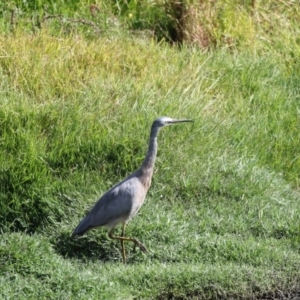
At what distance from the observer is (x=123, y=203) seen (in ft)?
22.1

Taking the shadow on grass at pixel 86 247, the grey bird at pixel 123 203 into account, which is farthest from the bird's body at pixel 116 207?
the shadow on grass at pixel 86 247

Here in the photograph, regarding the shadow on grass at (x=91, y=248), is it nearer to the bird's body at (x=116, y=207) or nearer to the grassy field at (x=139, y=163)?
the grassy field at (x=139, y=163)

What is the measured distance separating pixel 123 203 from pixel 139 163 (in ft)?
3.41

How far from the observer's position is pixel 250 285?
6.43 meters

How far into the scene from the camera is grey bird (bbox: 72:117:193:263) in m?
6.70

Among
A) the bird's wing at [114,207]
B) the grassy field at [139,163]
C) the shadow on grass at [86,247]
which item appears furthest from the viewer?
the shadow on grass at [86,247]

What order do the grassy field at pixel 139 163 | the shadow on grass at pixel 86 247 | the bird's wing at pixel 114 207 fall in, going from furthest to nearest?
1. the shadow on grass at pixel 86 247
2. the bird's wing at pixel 114 207
3. the grassy field at pixel 139 163

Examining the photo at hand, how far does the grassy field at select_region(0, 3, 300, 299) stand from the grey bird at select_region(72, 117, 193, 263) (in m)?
0.30

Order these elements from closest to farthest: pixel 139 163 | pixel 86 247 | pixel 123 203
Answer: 1. pixel 123 203
2. pixel 86 247
3. pixel 139 163

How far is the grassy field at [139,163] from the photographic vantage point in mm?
6430

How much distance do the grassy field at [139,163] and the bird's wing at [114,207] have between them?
1.04 feet

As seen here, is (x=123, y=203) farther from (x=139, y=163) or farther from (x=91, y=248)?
(x=139, y=163)

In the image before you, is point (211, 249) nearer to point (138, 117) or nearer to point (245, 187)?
point (245, 187)

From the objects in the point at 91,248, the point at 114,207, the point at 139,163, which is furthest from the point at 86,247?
the point at 139,163
